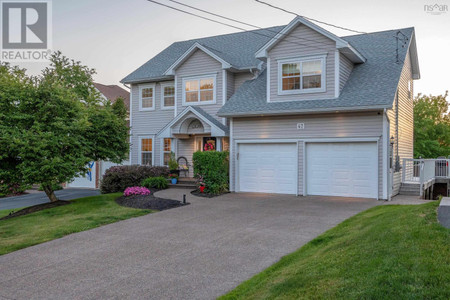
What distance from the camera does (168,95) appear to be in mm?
21281

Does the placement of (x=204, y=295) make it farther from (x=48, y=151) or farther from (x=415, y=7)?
(x=415, y=7)

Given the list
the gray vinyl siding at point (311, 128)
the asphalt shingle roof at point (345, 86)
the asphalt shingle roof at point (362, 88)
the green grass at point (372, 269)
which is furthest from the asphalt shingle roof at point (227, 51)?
the green grass at point (372, 269)

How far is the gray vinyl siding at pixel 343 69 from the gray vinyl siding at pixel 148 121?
948 centimetres

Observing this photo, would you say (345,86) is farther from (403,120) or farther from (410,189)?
(410,189)

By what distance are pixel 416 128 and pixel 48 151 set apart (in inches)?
1294

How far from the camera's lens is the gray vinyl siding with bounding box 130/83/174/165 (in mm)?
21344

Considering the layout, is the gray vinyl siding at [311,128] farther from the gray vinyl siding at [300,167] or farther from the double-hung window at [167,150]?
the double-hung window at [167,150]

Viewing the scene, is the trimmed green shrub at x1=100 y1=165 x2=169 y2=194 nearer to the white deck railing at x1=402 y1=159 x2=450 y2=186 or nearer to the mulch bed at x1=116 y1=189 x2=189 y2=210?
the mulch bed at x1=116 y1=189 x2=189 y2=210

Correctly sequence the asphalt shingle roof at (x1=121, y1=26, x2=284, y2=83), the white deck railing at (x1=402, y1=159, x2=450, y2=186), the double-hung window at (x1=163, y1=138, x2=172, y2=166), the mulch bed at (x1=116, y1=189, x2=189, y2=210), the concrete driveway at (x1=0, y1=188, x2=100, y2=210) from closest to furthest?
the mulch bed at (x1=116, y1=189, x2=189, y2=210)
the white deck railing at (x1=402, y1=159, x2=450, y2=186)
the concrete driveway at (x1=0, y1=188, x2=100, y2=210)
the asphalt shingle roof at (x1=121, y1=26, x2=284, y2=83)
the double-hung window at (x1=163, y1=138, x2=172, y2=166)

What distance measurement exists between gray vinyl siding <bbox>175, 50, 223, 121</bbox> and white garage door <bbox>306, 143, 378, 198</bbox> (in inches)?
232

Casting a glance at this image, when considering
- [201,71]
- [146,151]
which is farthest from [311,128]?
[146,151]

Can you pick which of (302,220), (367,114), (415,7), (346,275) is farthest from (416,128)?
(346,275)

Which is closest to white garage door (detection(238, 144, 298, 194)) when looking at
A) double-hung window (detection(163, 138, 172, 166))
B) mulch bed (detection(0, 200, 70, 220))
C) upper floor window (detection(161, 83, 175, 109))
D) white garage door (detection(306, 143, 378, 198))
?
white garage door (detection(306, 143, 378, 198))

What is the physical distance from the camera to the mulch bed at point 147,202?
12.8 metres
